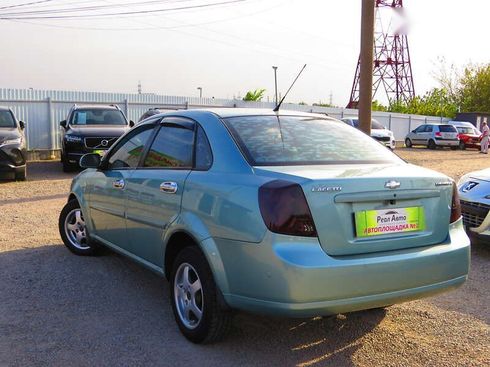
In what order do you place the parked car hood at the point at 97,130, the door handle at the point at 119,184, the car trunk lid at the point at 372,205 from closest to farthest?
the car trunk lid at the point at 372,205 < the door handle at the point at 119,184 < the parked car hood at the point at 97,130

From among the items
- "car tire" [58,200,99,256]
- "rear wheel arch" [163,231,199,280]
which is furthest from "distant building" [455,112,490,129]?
"rear wheel arch" [163,231,199,280]

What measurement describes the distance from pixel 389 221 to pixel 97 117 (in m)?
Answer: 12.4

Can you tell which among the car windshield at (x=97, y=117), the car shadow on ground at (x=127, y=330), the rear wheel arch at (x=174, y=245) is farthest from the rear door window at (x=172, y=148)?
the car windshield at (x=97, y=117)

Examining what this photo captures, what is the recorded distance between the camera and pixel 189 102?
72.6 ft

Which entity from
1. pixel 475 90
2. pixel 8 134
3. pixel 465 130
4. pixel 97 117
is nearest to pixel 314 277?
pixel 8 134

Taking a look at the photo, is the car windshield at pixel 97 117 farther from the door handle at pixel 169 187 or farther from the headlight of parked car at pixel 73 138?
the door handle at pixel 169 187

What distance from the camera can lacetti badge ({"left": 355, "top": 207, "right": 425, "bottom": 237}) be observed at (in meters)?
3.28

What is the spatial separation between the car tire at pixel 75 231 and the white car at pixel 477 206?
4.20 metres

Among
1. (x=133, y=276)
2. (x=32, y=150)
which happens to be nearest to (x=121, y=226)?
(x=133, y=276)

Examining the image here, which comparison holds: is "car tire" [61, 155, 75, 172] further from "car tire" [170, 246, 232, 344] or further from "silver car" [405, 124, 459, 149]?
"silver car" [405, 124, 459, 149]

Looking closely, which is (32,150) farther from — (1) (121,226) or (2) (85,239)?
(1) (121,226)

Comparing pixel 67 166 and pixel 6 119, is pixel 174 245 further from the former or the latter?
pixel 67 166

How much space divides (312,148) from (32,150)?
15478 millimetres

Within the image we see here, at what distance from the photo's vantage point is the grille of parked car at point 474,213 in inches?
237
